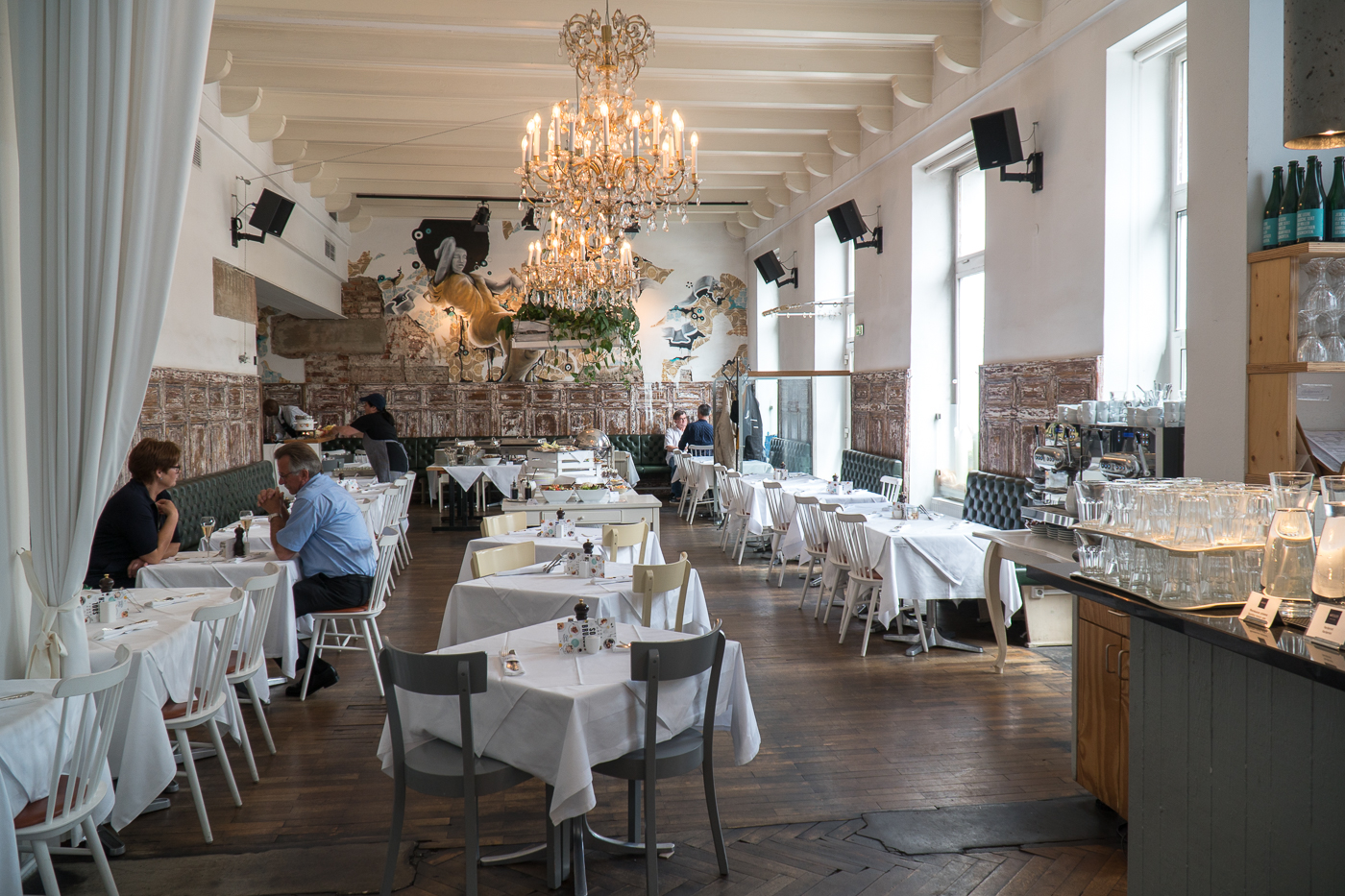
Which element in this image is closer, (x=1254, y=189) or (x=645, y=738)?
(x=645, y=738)

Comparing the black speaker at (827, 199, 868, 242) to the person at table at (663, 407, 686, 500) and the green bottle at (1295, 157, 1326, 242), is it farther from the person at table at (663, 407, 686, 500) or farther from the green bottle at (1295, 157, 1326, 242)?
the green bottle at (1295, 157, 1326, 242)

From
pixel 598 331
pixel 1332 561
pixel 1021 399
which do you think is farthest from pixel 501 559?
pixel 598 331

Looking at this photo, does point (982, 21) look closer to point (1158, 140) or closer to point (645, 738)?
point (1158, 140)

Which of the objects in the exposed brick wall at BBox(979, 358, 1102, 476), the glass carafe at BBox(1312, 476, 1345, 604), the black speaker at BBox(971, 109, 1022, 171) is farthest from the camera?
the black speaker at BBox(971, 109, 1022, 171)

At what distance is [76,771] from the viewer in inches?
105

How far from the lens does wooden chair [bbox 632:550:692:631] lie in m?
4.39

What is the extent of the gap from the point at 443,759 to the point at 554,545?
8.79ft

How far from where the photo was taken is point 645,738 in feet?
9.85

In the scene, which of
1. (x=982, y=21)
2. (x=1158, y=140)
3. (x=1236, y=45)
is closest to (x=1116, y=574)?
(x=1236, y=45)

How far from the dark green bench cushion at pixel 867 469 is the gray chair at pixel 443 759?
7189 millimetres

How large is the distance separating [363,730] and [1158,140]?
6289 millimetres

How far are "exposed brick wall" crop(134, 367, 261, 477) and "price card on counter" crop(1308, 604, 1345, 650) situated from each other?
701cm

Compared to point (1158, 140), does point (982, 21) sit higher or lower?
higher

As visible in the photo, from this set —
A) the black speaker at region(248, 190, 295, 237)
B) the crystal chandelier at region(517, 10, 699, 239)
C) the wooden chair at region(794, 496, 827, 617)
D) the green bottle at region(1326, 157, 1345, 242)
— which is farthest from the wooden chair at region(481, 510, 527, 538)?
the black speaker at region(248, 190, 295, 237)
